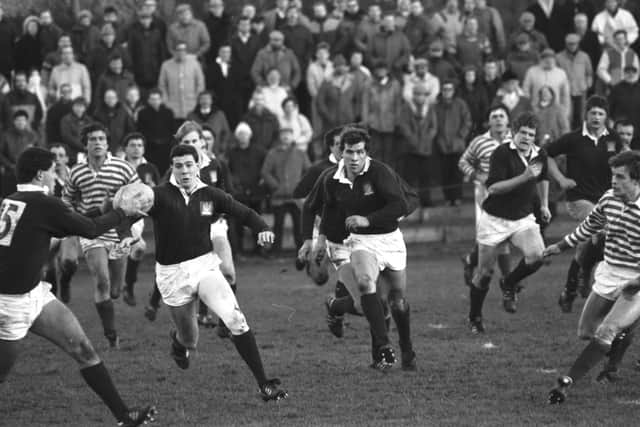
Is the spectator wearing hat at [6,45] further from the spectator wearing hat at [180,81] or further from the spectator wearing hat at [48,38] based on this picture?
the spectator wearing hat at [180,81]

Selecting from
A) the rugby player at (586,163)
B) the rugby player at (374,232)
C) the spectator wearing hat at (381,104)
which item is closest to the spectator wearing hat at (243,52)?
the spectator wearing hat at (381,104)

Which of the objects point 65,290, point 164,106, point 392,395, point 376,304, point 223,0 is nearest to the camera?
point 392,395

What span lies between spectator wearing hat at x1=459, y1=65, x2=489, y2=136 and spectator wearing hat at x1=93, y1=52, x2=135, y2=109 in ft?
17.5

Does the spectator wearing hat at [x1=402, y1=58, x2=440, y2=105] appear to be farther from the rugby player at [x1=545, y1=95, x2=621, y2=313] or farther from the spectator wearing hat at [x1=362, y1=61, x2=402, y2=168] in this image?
the rugby player at [x1=545, y1=95, x2=621, y2=313]

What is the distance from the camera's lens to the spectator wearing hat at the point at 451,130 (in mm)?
19672

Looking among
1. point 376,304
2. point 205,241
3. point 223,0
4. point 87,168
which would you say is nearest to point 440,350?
point 376,304

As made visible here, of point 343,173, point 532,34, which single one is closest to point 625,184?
point 343,173

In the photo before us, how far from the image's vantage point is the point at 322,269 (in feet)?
44.0

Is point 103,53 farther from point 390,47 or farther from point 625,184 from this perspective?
point 625,184

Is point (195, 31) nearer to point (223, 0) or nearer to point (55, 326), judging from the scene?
point (223, 0)

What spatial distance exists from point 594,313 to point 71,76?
12189mm

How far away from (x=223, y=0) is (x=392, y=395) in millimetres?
15043

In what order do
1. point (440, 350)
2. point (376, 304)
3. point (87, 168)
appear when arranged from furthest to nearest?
point (87, 168) → point (440, 350) → point (376, 304)

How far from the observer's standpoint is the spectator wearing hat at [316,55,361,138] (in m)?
19.9
